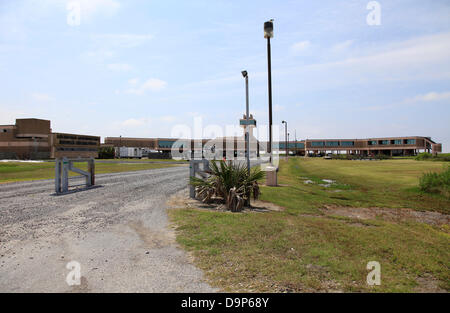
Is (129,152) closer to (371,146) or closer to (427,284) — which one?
(427,284)

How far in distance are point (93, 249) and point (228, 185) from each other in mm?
5670

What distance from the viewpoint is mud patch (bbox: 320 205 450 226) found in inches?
378

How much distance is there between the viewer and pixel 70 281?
158 inches

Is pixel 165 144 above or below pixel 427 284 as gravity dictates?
above

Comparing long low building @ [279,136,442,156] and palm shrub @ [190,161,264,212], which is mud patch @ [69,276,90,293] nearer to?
palm shrub @ [190,161,264,212]

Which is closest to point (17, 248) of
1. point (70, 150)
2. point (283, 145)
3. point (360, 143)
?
point (70, 150)

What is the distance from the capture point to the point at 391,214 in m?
10.3

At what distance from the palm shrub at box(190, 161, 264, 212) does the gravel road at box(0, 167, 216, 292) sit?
2019 millimetres

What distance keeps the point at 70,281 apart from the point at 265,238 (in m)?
3.88

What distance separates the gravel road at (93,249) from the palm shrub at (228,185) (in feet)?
6.62

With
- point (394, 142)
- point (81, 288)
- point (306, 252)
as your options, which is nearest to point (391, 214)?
point (306, 252)

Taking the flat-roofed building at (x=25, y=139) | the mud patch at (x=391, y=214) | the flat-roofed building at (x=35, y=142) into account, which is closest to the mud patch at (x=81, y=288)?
the mud patch at (x=391, y=214)

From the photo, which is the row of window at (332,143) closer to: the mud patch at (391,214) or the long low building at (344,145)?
the long low building at (344,145)
